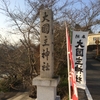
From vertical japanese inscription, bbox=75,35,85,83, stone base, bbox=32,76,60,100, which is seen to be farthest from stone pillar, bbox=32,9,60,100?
vertical japanese inscription, bbox=75,35,85,83

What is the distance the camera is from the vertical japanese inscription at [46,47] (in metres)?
5.12

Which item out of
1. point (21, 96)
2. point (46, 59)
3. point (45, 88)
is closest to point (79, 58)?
point (46, 59)

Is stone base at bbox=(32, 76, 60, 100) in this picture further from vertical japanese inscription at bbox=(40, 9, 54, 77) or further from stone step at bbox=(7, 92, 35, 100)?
stone step at bbox=(7, 92, 35, 100)

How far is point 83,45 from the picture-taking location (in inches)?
190

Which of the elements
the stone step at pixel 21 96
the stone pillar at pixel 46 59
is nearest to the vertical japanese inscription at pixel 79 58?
the stone pillar at pixel 46 59

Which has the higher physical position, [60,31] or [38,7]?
[38,7]

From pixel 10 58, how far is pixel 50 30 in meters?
4.86

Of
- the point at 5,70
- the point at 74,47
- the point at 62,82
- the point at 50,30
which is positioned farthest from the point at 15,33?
the point at 74,47

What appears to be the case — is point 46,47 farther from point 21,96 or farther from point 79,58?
point 21,96

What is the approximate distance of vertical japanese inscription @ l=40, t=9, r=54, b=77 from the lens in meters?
5.12

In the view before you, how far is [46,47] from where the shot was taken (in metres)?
5.15

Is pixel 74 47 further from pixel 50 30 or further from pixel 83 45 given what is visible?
pixel 50 30

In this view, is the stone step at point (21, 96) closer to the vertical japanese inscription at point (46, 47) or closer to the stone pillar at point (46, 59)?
the stone pillar at point (46, 59)

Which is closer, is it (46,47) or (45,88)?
(45,88)
